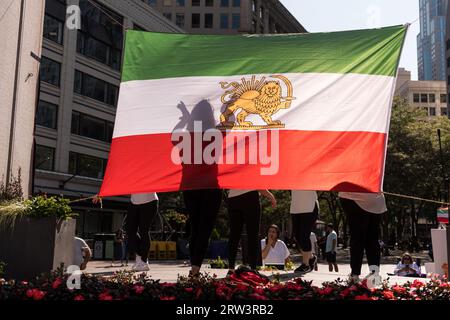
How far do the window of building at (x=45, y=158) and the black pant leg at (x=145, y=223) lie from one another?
32.3 metres

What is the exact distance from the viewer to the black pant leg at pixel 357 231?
6797 millimetres

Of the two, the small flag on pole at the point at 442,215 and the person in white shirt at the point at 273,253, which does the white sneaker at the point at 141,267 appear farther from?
the small flag on pole at the point at 442,215

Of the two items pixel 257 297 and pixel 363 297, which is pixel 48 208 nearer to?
pixel 257 297

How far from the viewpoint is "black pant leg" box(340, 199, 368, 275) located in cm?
680

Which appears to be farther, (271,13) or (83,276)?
(271,13)

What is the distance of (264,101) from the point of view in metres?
6.94

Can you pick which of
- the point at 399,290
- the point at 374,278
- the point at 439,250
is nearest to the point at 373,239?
the point at 374,278

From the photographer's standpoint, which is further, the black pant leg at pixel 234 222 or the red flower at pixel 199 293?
the black pant leg at pixel 234 222

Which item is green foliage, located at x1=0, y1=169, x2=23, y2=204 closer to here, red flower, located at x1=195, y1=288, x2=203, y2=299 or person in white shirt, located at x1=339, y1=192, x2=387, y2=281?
red flower, located at x1=195, y1=288, x2=203, y2=299

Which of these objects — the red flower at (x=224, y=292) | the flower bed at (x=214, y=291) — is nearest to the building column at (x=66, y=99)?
the flower bed at (x=214, y=291)

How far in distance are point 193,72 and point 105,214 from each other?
135ft

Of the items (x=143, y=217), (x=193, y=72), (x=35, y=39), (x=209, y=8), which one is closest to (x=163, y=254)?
(x=35, y=39)

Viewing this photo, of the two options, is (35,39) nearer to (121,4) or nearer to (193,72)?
(193,72)

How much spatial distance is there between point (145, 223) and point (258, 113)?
344 centimetres
